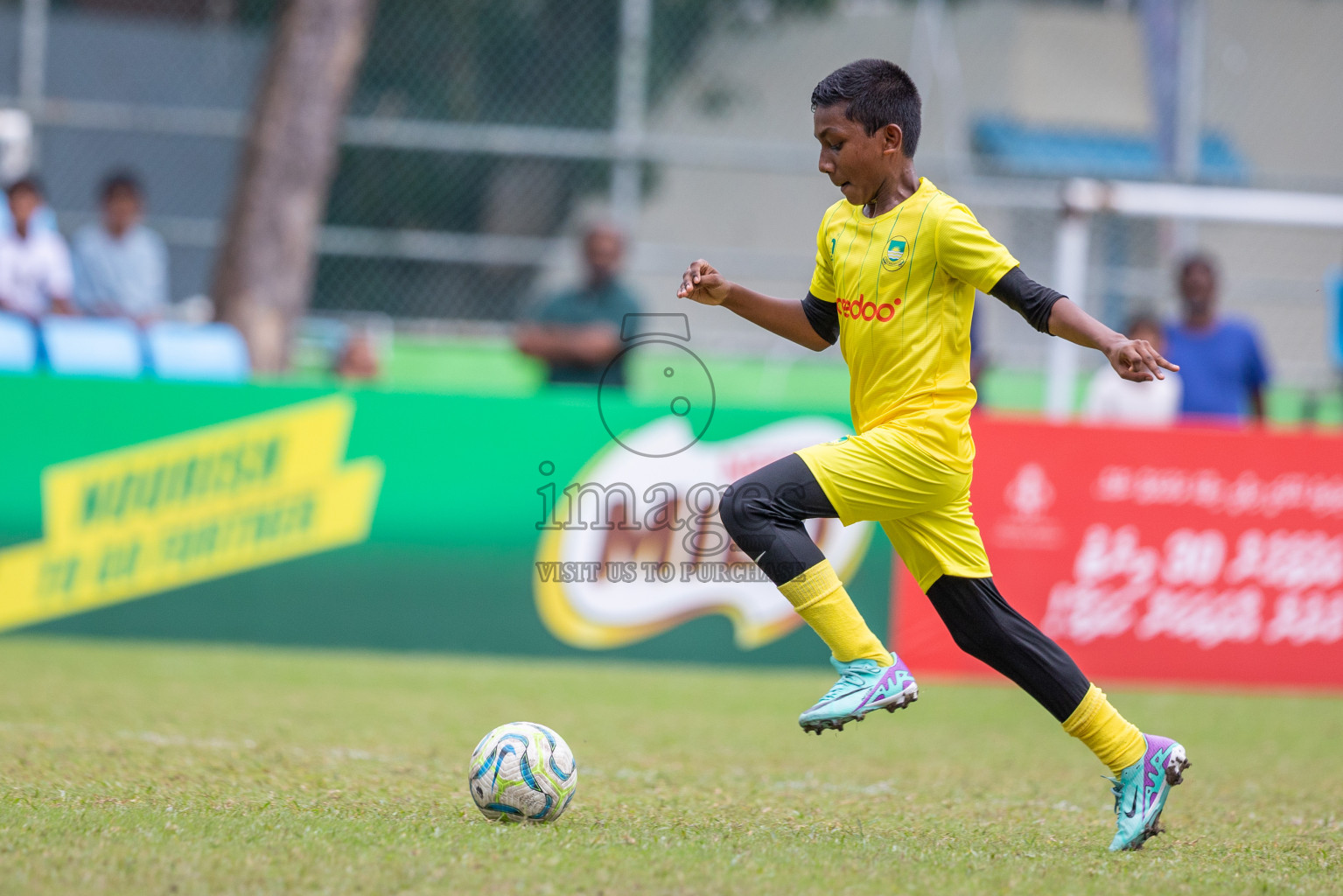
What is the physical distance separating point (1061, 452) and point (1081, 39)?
690cm

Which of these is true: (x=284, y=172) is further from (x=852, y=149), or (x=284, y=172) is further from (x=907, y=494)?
(x=907, y=494)

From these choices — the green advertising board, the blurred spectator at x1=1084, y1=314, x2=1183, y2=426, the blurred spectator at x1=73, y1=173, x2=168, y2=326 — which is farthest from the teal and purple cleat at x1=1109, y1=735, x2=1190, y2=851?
the blurred spectator at x1=73, y1=173, x2=168, y2=326

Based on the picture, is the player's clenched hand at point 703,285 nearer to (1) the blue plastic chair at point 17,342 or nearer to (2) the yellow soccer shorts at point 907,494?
(2) the yellow soccer shorts at point 907,494

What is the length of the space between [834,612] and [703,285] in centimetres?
104

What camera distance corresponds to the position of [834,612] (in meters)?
4.13

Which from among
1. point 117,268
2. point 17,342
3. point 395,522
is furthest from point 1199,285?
point 17,342

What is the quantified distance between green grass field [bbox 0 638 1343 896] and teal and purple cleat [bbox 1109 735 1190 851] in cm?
8

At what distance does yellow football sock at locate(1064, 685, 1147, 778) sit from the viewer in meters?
4.21

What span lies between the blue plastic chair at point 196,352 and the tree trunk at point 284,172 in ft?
2.54

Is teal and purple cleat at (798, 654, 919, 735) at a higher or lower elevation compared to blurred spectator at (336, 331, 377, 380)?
lower

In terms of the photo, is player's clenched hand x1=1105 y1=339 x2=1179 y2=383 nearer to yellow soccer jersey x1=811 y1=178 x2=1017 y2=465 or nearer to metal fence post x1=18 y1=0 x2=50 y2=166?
→ yellow soccer jersey x1=811 y1=178 x2=1017 y2=465

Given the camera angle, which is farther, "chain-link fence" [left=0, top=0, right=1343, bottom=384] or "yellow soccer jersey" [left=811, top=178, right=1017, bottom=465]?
"chain-link fence" [left=0, top=0, right=1343, bottom=384]

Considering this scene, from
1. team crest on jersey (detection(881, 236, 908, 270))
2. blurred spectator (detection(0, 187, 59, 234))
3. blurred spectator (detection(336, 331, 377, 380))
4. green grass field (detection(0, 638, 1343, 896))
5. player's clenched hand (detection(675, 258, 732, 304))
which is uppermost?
blurred spectator (detection(0, 187, 59, 234))

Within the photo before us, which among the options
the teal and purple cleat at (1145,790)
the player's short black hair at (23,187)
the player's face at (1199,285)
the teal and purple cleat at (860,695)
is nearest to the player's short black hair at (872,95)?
the teal and purple cleat at (860,695)
